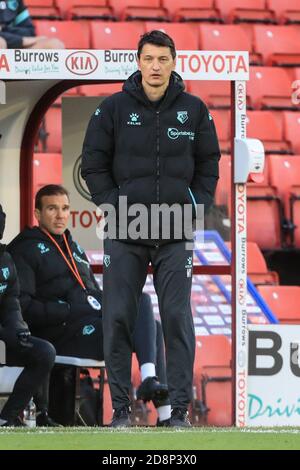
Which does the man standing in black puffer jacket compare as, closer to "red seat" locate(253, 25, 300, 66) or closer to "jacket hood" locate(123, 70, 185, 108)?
"jacket hood" locate(123, 70, 185, 108)

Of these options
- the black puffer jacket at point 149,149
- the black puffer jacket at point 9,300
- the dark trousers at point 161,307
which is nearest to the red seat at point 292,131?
the black puffer jacket at point 9,300

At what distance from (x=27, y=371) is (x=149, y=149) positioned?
1.56m

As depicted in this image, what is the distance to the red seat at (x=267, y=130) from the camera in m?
12.7

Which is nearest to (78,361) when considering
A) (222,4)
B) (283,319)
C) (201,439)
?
(201,439)

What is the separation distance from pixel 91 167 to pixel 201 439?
1565 mm

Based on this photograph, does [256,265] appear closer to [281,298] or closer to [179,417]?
[281,298]

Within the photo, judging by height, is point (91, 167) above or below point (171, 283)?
above

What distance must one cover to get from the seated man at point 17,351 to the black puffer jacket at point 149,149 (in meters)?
1.02

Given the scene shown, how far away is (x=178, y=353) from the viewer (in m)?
6.51

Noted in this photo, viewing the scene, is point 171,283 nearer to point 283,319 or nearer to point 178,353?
point 178,353

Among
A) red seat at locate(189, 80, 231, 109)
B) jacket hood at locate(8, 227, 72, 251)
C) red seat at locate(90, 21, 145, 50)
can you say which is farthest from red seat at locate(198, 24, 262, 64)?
jacket hood at locate(8, 227, 72, 251)

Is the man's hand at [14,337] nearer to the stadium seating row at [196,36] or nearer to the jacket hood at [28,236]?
the jacket hood at [28,236]

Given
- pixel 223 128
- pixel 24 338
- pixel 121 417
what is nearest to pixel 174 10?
pixel 223 128
